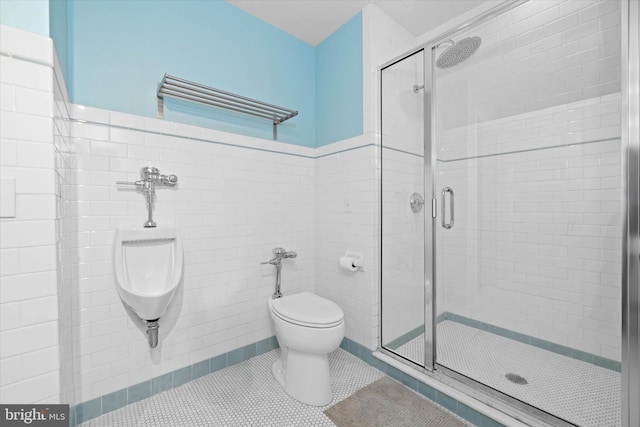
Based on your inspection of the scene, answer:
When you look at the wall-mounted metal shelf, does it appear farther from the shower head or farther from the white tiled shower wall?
the white tiled shower wall

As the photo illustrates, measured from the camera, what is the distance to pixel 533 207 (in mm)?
1772

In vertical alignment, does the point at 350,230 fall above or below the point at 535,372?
above

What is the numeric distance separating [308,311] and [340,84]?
167cm

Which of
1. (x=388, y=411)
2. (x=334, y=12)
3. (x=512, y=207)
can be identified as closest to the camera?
(x=388, y=411)

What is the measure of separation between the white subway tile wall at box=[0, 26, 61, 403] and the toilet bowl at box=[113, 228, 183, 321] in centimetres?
42

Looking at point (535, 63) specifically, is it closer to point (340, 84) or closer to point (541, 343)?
point (340, 84)

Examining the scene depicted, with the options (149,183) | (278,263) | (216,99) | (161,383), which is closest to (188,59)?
(216,99)

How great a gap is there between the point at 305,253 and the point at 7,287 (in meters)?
1.63

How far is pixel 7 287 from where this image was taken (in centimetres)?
88

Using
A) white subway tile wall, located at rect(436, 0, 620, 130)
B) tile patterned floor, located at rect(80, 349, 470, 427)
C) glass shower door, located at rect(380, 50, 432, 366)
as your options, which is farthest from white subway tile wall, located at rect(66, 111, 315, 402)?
white subway tile wall, located at rect(436, 0, 620, 130)

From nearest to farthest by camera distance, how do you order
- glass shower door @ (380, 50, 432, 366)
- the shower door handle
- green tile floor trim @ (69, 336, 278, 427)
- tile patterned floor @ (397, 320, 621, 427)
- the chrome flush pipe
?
tile patterned floor @ (397, 320, 621, 427)
green tile floor trim @ (69, 336, 278, 427)
the shower door handle
glass shower door @ (380, 50, 432, 366)
the chrome flush pipe

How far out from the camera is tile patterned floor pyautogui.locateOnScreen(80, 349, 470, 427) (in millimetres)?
1388

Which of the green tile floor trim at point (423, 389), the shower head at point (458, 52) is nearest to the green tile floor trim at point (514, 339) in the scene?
the green tile floor trim at point (423, 389)

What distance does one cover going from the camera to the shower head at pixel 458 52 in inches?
63.2
